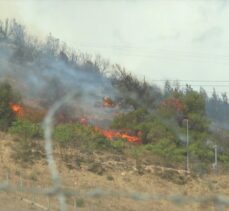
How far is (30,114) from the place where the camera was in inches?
1924

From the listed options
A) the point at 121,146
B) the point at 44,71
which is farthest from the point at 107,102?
the point at 44,71

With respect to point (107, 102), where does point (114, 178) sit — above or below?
below

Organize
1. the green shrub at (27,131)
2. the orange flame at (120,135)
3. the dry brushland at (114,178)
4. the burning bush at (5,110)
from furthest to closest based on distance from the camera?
1. the orange flame at (120,135)
2. the burning bush at (5,110)
3. the green shrub at (27,131)
4. the dry brushland at (114,178)

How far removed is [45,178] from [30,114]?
1892 cm

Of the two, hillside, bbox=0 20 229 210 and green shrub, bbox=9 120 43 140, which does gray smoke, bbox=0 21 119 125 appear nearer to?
hillside, bbox=0 20 229 210

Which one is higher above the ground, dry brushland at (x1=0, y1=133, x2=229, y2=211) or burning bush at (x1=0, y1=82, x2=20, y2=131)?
burning bush at (x1=0, y1=82, x2=20, y2=131)

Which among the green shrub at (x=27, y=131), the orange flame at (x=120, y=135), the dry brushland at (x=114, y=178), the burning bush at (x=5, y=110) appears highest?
the burning bush at (x=5, y=110)

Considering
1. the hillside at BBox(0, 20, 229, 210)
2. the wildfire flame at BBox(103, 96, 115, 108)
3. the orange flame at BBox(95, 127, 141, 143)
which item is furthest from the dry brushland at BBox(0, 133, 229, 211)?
the wildfire flame at BBox(103, 96, 115, 108)

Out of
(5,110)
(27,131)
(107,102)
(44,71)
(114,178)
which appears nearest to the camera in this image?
(114,178)

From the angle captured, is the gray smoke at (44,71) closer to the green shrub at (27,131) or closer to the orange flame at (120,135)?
the orange flame at (120,135)

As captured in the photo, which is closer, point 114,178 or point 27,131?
point 114,178

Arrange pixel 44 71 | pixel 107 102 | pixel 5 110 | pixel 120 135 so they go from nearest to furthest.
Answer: pixel 5 110 < pixel 120 135 < pixel 107 102 < pixel 44 71

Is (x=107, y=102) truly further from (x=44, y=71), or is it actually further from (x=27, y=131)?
(x=44, y=71)

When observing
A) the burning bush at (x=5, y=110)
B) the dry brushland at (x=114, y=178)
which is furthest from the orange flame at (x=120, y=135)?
the burning bush at (x=5, y=110)
